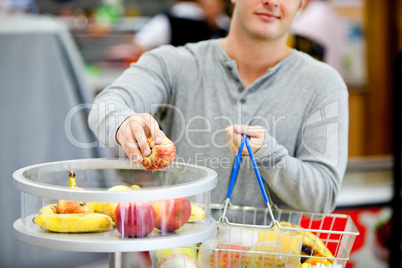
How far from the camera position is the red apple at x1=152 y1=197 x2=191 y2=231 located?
93cm

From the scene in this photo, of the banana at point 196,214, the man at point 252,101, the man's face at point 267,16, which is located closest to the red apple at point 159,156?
the banana at point 196,214

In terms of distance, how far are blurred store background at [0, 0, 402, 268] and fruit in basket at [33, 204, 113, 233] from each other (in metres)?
1.12

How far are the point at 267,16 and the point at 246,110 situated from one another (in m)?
0.29

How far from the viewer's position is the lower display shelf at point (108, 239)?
2.89 ft

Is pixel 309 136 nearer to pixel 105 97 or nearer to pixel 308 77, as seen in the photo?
pixel 308 77

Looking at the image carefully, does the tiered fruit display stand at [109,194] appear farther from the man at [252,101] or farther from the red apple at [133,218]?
the man at [252,101]

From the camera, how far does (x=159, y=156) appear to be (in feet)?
3.48

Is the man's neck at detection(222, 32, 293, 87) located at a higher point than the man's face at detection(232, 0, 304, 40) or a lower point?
lower

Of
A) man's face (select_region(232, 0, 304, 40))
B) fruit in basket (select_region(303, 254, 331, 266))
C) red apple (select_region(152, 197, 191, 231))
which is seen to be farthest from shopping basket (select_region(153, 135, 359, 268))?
man's face (select_region(232, 0, 304, 40))

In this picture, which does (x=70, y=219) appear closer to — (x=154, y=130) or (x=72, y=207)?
(x=72, y=207)

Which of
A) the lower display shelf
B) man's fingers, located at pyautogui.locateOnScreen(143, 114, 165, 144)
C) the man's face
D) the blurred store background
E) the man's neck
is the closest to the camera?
the lower display shelf

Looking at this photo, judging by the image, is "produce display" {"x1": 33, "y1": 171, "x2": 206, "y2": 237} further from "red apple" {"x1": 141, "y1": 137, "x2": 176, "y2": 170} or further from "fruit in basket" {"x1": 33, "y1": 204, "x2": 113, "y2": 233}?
"red apple" {"x1": 141, "y1": 137, "x2": 176, "y2": 170}

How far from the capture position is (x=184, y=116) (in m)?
1.61

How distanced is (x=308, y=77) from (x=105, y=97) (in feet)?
2.08
